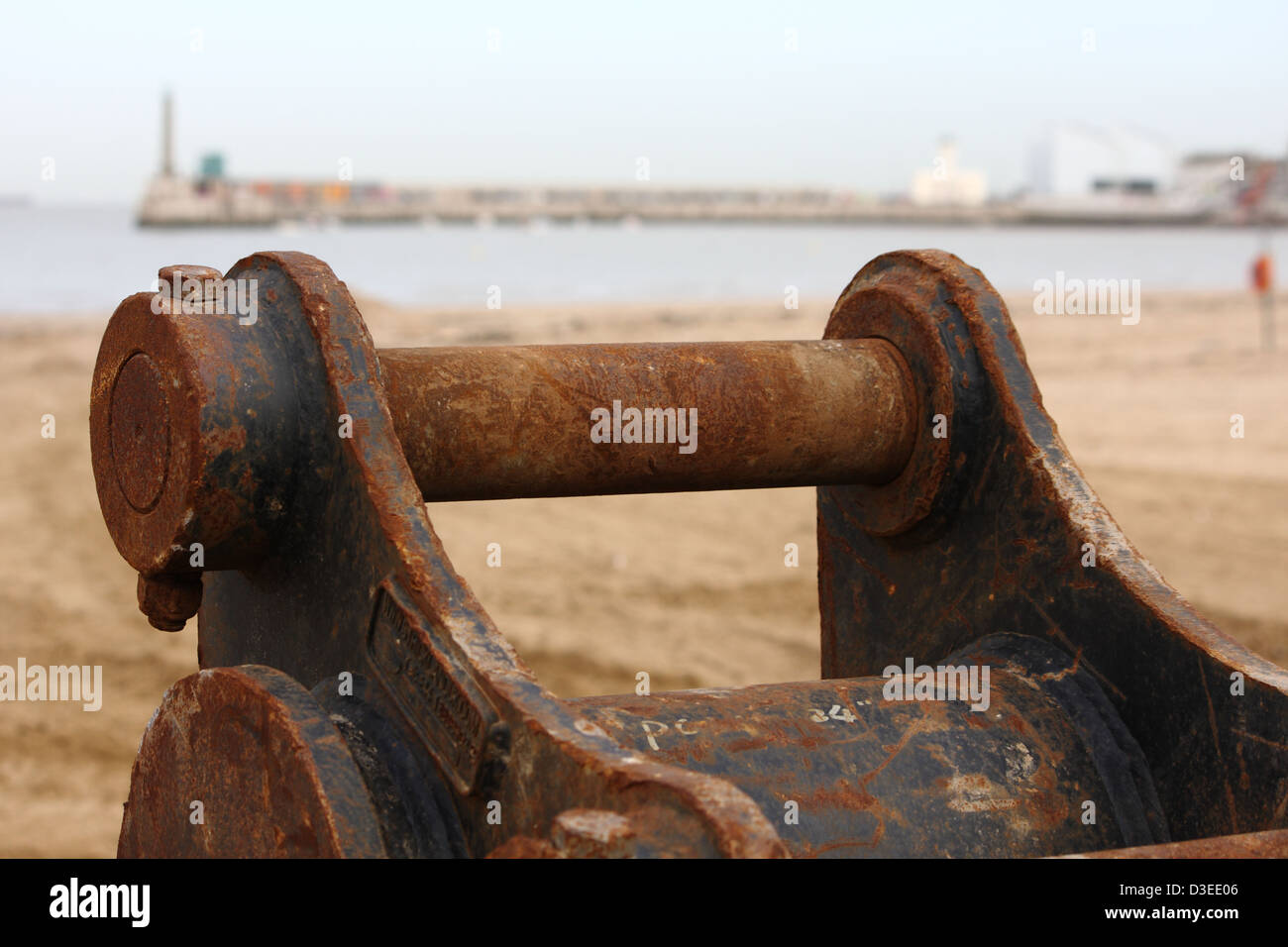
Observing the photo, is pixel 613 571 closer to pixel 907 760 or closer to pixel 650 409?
pixel 650 409

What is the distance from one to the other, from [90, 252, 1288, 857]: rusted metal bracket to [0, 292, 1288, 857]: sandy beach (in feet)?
10.8

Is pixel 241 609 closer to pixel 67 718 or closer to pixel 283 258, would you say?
pixel 283 258

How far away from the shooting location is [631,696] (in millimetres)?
2049

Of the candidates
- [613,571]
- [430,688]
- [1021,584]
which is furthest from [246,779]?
[613,571]

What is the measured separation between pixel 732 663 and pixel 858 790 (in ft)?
15.2

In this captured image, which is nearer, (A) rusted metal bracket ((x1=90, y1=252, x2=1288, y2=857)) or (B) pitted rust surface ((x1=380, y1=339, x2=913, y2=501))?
(A) rusted metal bracket ((x1=90, y1=252, x2=1288, y2=857))

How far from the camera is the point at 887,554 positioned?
251cm

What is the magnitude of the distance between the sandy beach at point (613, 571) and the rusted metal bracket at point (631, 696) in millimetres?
3284

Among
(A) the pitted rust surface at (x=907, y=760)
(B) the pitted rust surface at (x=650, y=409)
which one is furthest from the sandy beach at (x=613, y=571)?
(A) the pitted rust surface at (x=907, y=760)

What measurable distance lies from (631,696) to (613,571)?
20.2 feet

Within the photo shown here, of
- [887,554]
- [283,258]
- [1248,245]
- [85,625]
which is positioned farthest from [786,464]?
[1248,245]

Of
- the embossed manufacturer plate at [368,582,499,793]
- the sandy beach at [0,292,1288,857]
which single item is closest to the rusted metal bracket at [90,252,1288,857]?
the embossed manufacturer plate at [368,582,499,793]

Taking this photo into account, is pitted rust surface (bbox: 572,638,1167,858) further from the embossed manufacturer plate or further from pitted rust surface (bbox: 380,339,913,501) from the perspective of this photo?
pitted rust surface (bbox: 380,339,913,501)

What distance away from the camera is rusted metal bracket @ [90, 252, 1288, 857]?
1.64 m
